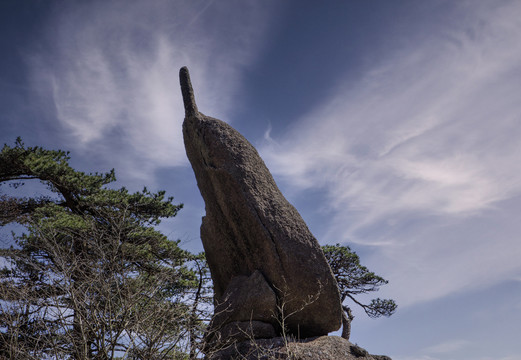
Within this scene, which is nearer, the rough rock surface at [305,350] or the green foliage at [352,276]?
the rough rock surface at [305,350]

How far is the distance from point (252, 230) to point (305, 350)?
2150 millimetres

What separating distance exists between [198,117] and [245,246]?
8.89ft

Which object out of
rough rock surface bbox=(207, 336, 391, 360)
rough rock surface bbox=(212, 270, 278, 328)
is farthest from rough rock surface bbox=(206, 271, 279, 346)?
rough rock surface bbox=(207, 336, 391, 360)

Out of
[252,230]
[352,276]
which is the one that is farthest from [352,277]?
[252,230]

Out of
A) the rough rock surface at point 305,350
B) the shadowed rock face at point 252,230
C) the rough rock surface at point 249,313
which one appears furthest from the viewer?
the shadowed rock face at point 252,230

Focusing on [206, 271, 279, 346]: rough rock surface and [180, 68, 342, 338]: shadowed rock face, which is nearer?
[206, 271, 279, 346]: rough rock surface

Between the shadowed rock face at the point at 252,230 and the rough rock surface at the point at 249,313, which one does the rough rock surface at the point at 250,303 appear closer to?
the rough rock surface at the point at 249,313

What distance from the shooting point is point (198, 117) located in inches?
315

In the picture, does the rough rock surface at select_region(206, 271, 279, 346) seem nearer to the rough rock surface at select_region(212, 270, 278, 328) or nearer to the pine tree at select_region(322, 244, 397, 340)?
the rough rock surface at select_region(212, 270, 278, 328)

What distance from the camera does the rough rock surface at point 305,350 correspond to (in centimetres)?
588

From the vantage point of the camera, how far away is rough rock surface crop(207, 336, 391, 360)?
5.88 meters

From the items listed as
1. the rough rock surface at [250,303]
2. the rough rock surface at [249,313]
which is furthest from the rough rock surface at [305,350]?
the rough rock surface at [250,303]

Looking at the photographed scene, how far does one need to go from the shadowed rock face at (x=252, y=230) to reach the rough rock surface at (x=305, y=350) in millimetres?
457

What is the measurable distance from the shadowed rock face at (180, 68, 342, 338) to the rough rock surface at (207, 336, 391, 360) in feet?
1.50
